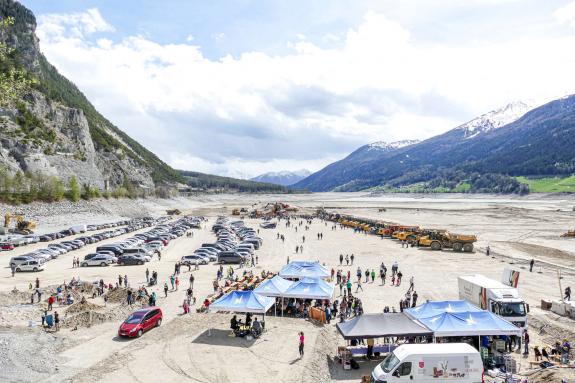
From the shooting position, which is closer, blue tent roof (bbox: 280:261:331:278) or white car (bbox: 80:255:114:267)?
blue tent roof (bbox: 280:261:331:278)

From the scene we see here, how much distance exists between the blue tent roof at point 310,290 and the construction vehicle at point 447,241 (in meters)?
32.6

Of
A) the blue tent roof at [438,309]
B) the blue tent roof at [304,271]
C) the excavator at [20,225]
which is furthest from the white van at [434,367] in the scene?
the excavator at [20,225]

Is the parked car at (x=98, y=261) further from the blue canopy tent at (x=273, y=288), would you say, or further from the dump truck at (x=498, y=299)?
the dump truck at (x=498, y=299)

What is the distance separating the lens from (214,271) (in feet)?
144

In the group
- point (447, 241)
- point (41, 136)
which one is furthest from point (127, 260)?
point (41, 136)

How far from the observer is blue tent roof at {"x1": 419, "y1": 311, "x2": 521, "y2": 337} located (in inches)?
763

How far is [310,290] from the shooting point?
2738 centimetres

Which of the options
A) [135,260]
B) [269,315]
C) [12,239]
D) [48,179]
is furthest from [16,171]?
[269,315]

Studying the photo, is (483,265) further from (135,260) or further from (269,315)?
(135,260)

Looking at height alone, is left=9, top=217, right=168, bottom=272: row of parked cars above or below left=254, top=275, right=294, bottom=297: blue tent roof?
below

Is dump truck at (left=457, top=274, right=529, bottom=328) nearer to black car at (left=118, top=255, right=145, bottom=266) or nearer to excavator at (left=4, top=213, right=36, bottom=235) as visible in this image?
black car at (left=118, top=255, right=145, bottom=266)

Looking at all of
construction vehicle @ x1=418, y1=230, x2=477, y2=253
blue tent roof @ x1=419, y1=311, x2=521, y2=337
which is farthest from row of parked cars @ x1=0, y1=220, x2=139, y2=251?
blue tent roof @ x1=419, y1=311, x2=521, y2=337

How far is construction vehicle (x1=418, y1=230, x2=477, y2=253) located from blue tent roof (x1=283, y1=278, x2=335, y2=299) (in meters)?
32.6

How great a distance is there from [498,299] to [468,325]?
4673mm
